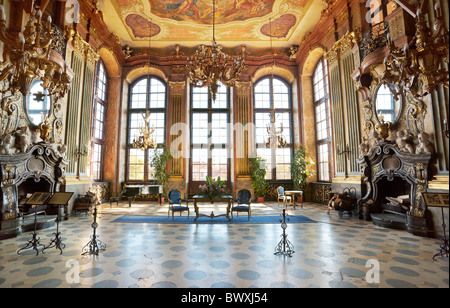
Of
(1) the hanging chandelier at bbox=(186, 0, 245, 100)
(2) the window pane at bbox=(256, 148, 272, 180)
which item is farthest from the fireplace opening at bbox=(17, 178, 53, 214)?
(2) the window pane at bbox=(256, 148, 272, 180)

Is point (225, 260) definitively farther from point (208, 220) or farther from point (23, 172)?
point (23, 172)

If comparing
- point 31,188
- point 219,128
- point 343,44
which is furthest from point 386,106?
point 31,188

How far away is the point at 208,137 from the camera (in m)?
11.5

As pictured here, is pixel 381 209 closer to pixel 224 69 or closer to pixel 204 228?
pixel 204 228

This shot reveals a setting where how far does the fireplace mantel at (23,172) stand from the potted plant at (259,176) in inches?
287

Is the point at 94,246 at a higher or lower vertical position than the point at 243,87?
lower

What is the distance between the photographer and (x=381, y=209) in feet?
20.1

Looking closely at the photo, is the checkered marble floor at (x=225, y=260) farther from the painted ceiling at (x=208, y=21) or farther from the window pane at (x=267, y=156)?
the painted ceiling at (x=208, y=21)

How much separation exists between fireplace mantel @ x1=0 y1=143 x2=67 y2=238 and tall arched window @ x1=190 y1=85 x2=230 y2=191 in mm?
5826

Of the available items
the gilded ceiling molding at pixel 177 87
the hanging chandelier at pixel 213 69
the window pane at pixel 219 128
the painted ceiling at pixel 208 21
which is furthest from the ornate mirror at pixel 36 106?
the window pane at pixel 219 128

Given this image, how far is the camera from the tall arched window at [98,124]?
9.80 meters

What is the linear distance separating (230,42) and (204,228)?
9.56 meters

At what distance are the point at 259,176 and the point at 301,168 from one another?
6.22ft
